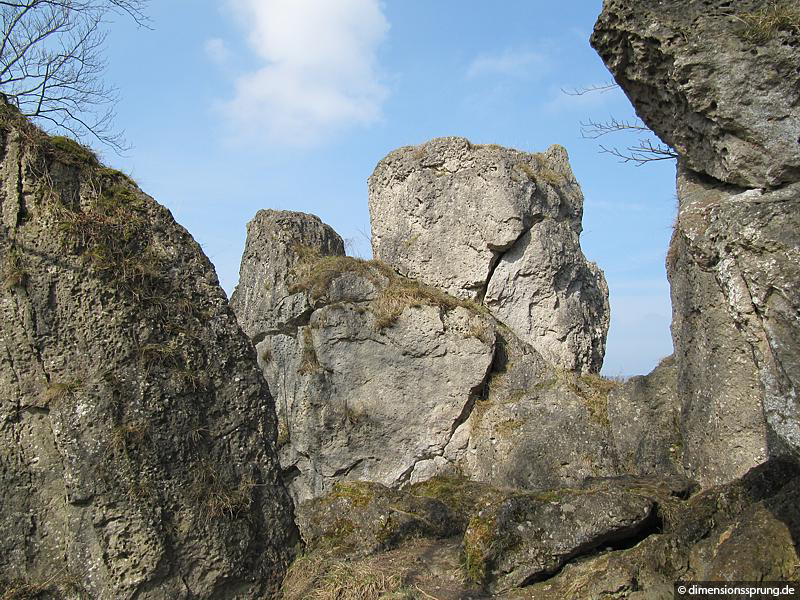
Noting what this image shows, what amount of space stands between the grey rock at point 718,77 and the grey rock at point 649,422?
11.3 ft

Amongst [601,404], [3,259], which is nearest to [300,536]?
[3,259]

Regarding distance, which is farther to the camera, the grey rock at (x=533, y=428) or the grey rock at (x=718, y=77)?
the grey rock at (x=533, y=428)

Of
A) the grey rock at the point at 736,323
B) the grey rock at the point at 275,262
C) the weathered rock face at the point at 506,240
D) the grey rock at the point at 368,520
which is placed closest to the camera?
the grey rock at the point at 736,323

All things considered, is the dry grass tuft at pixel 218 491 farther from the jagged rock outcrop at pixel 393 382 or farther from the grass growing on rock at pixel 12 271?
the jagged rock outcrop at pixel 393 382

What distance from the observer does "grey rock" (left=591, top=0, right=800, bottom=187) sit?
17.3ft

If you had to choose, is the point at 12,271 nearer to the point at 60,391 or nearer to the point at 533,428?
the point at 60,391

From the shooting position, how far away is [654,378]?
912 centimetres

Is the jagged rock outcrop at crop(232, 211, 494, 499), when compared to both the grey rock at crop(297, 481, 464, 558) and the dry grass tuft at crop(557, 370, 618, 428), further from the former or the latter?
the grey rock at crop(297, 481, 464, 558)

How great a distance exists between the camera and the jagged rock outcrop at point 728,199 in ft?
13.8

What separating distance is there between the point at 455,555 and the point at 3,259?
12.4 ft

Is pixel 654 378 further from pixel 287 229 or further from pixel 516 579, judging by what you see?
pixel 287 229

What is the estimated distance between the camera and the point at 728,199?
5.44 metres

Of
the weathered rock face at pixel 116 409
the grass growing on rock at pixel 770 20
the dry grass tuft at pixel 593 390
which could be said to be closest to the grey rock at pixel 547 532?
the weathered rock face at pixel 116 409

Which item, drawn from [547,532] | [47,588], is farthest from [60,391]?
[547,532]
